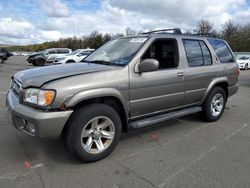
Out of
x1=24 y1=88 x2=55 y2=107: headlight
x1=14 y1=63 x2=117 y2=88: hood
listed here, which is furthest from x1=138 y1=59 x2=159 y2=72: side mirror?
x1=24 y1=88 x2=55 y2=107: headlight

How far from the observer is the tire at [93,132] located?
3.16 m

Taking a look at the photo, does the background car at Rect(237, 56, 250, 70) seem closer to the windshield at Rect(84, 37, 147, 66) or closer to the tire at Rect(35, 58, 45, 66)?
the tire at Rect(35, 58, 45, 66)

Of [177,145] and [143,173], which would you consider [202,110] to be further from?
[143,173]

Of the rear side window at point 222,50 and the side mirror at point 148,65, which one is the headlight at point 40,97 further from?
the rear side window at point 222,50

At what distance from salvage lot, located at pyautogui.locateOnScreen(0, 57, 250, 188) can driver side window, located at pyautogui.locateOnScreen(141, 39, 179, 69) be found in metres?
1.32

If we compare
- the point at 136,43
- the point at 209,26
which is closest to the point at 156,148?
the point at 136,43

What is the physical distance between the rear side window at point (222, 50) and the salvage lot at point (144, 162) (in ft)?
5.30

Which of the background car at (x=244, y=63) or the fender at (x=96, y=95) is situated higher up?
the fender at (x=96, y=95)

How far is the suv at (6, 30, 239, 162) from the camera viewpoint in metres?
3.06

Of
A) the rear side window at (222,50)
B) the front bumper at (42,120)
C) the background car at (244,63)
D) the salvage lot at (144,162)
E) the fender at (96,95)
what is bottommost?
the salvage lot at (144,162)

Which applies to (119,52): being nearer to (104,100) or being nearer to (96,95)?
(104,100)

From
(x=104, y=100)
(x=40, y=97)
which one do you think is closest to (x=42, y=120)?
(x=40, y=97)

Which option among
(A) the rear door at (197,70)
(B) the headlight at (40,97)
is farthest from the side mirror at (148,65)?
(B) the headlight at (40,97)

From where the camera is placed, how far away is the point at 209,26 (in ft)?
198
